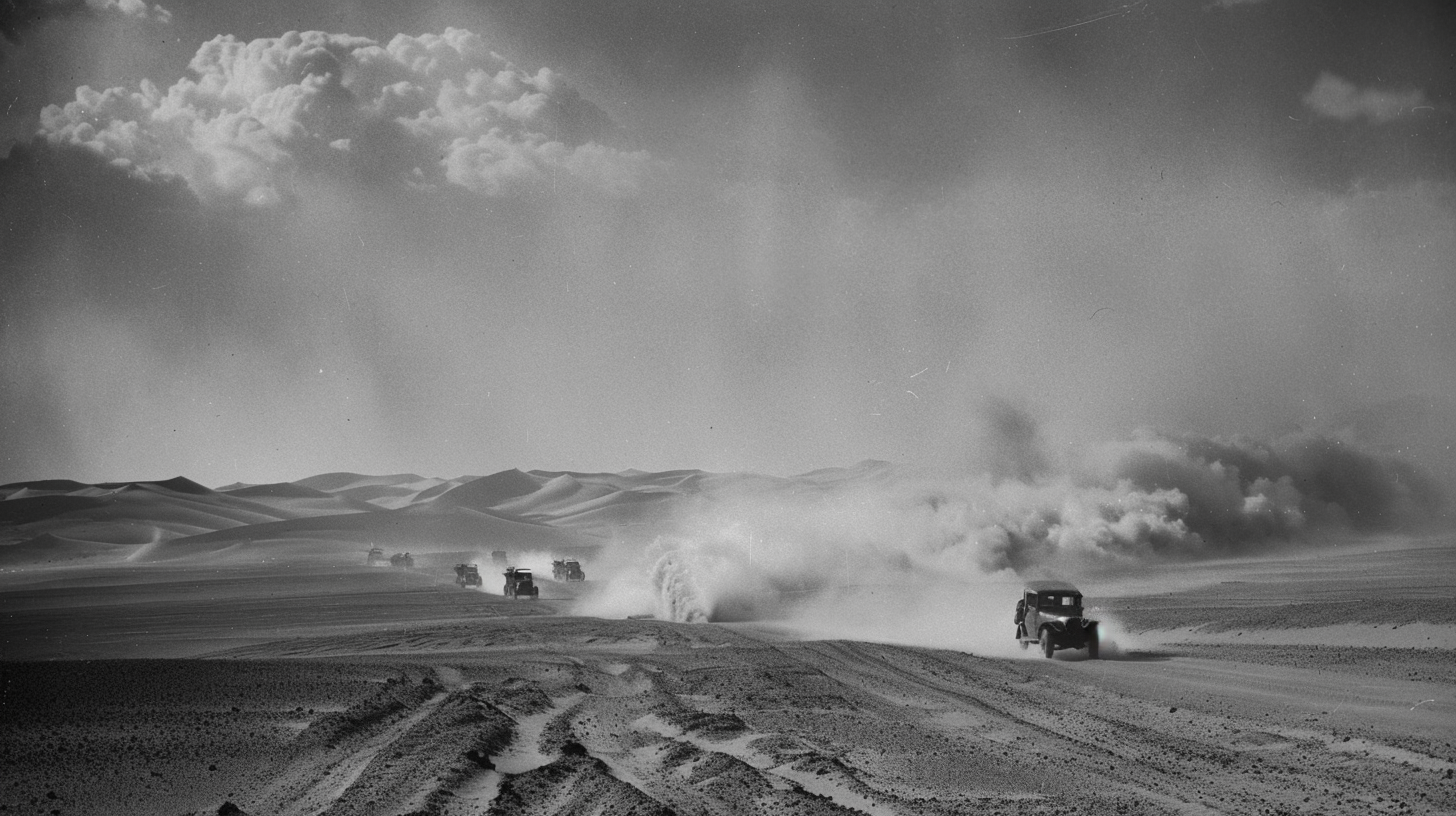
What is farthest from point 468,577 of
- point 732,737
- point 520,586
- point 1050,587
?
point 732,737

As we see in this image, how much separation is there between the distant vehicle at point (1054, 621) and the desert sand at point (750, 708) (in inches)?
26.3

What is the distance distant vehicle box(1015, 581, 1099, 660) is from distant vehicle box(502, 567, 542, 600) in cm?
3455

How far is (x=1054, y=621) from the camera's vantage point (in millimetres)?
29547

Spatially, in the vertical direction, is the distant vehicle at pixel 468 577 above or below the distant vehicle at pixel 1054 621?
below

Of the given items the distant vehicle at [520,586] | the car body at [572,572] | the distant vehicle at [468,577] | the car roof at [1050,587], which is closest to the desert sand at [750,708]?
the car roof at [1050,587]

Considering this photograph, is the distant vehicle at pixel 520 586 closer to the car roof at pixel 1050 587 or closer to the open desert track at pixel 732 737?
the open desert track at pixel 732 737

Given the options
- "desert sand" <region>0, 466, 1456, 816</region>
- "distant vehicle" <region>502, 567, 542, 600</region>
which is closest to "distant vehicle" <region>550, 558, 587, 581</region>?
"distant vehicle" <region>502, 567, 542, 600</region>

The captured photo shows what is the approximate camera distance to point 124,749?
17547mm

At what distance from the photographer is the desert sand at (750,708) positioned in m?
13.9

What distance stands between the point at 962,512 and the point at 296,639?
4788 cm

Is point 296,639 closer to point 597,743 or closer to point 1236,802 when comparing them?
point 597,743

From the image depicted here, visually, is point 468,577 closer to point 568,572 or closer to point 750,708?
point 568,572

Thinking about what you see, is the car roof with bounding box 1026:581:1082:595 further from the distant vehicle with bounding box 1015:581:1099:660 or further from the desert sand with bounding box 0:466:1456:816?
the desert sand with bounding box 0:466:1456:816

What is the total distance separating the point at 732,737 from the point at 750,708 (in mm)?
3108
